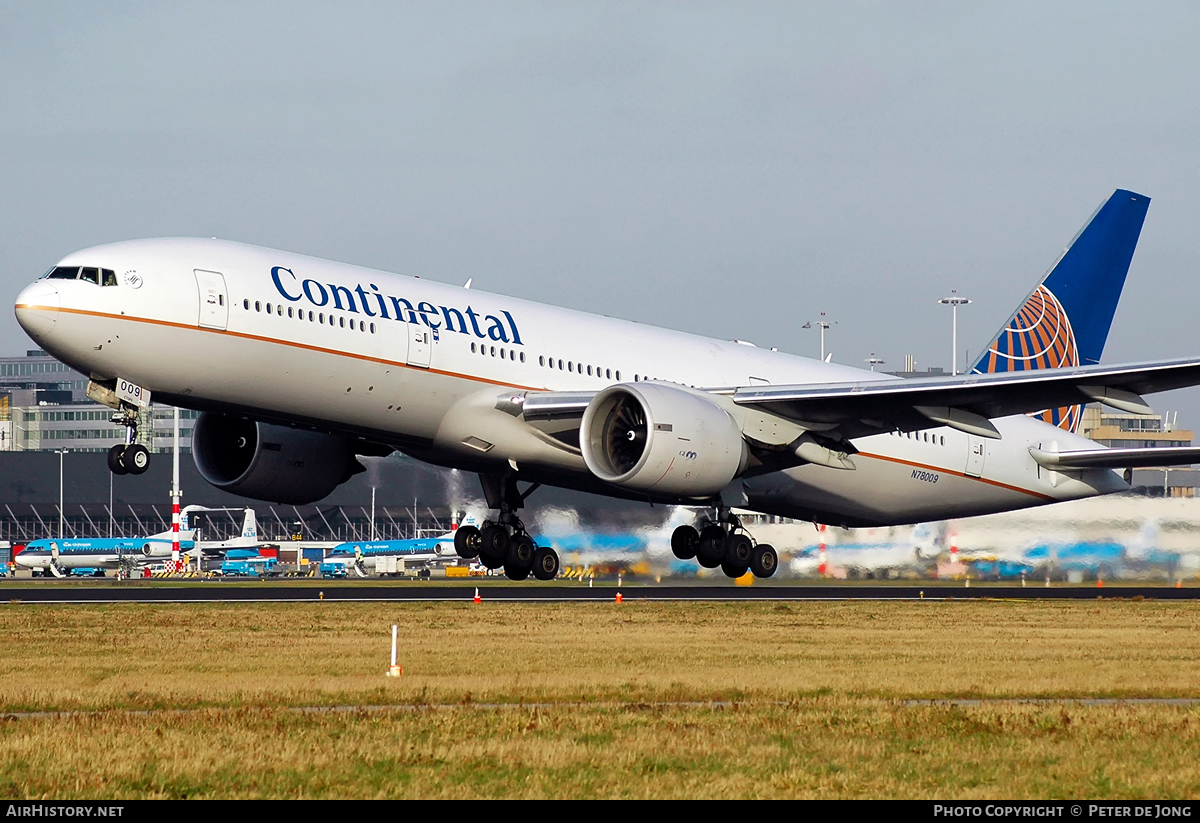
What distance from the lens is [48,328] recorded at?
25.7m

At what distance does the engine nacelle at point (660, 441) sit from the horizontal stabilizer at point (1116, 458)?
11033 millimetres

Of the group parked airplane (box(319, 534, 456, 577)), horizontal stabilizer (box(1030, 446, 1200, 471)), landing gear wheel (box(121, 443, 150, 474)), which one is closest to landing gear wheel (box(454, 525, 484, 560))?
landing gear wheel (box(121, 443, 150, 474))

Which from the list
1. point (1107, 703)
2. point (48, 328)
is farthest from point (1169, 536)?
point (48, 328)

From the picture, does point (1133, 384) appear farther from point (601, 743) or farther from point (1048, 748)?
point (601, 743)

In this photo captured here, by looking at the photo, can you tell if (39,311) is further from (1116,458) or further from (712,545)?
(1116,458)

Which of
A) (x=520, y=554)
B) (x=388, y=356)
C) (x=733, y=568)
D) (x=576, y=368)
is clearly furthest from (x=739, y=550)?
(x=388, y=356)

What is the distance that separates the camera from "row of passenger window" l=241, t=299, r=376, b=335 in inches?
1051

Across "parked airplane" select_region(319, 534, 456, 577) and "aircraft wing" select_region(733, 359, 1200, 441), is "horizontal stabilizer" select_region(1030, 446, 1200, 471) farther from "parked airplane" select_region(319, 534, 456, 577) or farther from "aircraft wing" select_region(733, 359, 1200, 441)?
"parked airplane" select_region(319, 534, 456, 577)

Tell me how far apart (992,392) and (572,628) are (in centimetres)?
955

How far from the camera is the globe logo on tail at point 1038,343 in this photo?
41156 mm

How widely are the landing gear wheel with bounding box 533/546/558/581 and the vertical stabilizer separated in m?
14.1

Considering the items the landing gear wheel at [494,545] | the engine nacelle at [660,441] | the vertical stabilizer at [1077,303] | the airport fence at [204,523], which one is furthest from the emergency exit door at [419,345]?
the airport fence at [204,523]

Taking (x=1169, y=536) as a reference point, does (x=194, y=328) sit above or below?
above

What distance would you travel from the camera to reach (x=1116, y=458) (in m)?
37.3
